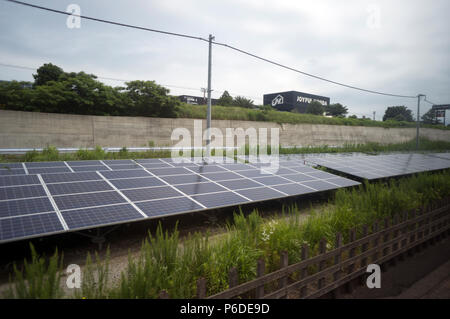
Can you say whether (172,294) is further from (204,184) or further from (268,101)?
(268,101)

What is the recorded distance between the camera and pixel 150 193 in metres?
6.83

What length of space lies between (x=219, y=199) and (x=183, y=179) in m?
1.92

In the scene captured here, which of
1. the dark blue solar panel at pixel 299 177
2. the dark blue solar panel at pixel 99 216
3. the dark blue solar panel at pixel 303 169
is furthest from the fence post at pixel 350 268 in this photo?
the dark blue solar panel at pixel 303 169

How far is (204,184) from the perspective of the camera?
26.1 feet

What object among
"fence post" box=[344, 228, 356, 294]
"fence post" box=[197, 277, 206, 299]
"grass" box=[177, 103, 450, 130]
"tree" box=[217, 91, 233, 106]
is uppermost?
"tree" box=[217, 91, 233, 106]

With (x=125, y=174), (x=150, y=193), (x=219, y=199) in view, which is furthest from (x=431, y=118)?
(x=150, y=193)

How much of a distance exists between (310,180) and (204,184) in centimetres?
427

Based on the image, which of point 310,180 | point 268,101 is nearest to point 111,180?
point 310,180

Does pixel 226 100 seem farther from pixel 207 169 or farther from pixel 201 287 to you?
pixel 201 287

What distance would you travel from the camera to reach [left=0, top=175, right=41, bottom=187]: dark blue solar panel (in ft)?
21.4

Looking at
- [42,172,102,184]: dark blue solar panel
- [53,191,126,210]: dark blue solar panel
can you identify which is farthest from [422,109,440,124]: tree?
[53,191,126,210]: dark blue solar panel

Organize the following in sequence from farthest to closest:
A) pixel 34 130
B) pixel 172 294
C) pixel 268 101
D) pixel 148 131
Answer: pixel 268 101, pixel 148 131, pixel 34 130, pixel 172 294

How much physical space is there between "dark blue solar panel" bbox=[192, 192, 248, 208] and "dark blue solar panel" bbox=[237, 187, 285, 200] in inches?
13.8

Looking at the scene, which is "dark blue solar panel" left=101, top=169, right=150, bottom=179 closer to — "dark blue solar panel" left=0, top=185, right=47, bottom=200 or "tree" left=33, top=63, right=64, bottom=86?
"dark blue solar panel" left=0, top=185, right=47, bottom=200
